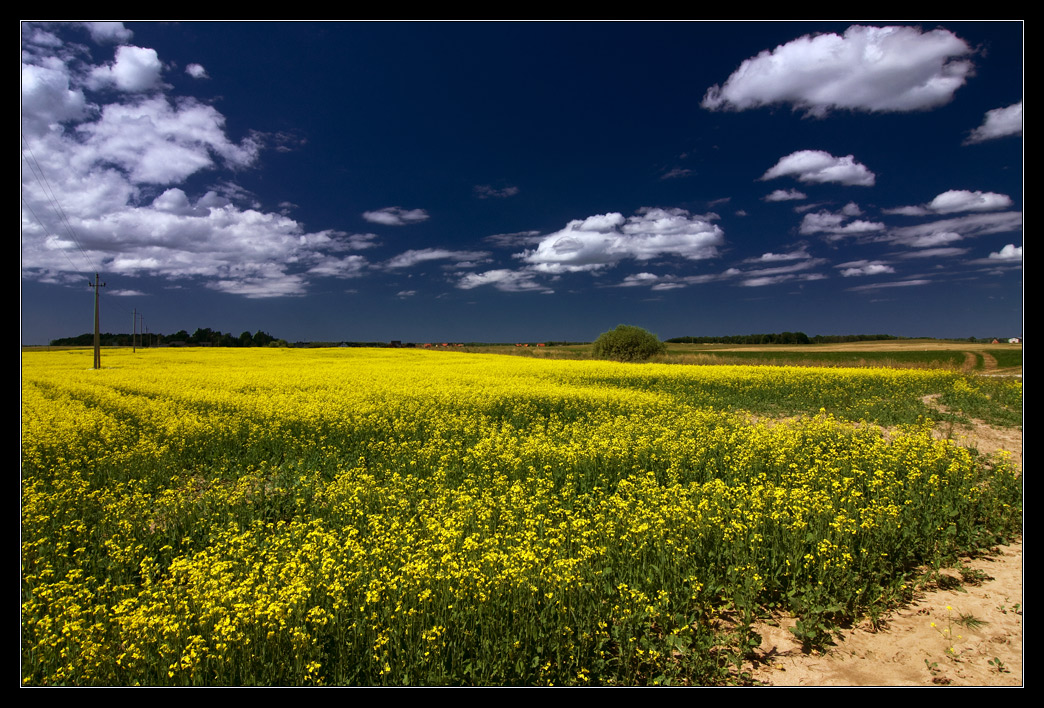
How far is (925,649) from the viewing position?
3.53 m

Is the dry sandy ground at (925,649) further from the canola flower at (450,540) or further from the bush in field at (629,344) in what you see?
the bush in field at (629,344)

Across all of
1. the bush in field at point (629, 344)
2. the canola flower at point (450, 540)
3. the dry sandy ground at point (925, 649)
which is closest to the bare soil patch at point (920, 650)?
the dry sandy ground at point (925, 649)

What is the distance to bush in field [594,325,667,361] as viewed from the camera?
44.6 m

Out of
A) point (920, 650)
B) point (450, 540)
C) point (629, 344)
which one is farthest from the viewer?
point (629, 344)

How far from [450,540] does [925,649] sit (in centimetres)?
380

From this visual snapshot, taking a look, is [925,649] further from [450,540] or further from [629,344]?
[629,344]

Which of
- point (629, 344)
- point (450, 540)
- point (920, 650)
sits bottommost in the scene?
point (920, 650)

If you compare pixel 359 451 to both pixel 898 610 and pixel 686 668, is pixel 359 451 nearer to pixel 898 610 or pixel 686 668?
pixel 686 668

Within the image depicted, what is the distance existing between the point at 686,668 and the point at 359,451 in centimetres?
695

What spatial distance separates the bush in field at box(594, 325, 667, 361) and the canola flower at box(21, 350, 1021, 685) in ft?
111

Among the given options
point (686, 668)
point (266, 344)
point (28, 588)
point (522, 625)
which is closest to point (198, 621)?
point (28, 588)

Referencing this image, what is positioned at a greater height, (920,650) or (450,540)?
(450,540)

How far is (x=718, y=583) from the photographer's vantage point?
4.27 m

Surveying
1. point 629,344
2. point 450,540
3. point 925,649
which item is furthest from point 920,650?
point 629,344
